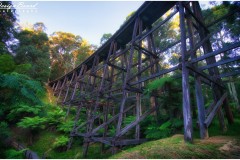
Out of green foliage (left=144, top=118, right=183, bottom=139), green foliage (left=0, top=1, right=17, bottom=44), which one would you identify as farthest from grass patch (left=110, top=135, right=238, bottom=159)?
green foliage (left=0, top=1, right=17, bottom=44)

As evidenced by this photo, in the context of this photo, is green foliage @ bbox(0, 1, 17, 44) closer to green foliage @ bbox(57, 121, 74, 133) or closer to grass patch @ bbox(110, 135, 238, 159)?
green foliage @ bbox(57, 121, 74, 133)

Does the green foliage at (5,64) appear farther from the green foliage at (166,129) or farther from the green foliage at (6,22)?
the green foliage at (6,22)

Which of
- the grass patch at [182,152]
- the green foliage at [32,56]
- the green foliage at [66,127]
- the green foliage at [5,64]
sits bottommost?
the grass patch at [182,152]

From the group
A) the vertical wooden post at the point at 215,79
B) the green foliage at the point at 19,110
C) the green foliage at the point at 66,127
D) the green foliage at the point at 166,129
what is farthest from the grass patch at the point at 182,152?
the green foliage at the point at 19,110

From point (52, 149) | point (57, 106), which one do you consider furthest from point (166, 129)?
point (57, 106)

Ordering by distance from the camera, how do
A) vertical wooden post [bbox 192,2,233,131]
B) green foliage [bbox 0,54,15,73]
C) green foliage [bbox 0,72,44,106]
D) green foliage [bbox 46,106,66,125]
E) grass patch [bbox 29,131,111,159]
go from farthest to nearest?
green foliage [bbox 46,106,66,125], grass patch [bbox 29,131,111,159], vertical wooden post [bbox 192,2,233,131], green foliage [bbox 0,54,15,73], green foliage [bbox 0,72,44,106]

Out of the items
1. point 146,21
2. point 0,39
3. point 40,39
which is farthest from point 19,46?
point 146,21

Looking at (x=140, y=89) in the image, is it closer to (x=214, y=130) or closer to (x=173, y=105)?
(x=173, y=105)

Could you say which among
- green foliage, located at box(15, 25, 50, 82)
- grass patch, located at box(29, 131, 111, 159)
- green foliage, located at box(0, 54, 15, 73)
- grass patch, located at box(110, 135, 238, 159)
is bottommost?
grass patch, located at box(29, 131, 111, 159)

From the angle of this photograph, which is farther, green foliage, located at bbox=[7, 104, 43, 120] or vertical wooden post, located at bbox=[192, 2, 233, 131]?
green foliage, located at bbox=[7, 104, 43, 120]

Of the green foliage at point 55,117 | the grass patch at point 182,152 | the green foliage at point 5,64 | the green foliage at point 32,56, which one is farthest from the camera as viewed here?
the green foliage at point 32,56

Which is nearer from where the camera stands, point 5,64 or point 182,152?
point 182,152

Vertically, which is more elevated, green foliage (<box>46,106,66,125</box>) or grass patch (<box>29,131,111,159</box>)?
green foliage (<box>46,106,66,125</box>)

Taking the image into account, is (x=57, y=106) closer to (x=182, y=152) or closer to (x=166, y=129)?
(x=166, y=129)
